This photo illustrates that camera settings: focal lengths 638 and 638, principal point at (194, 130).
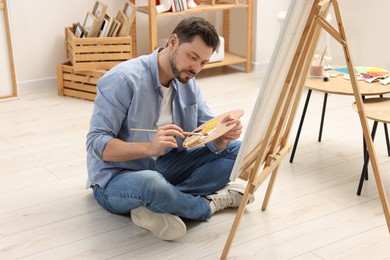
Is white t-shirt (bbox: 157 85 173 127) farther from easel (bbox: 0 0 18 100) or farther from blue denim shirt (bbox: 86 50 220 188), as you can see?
easel (bbox: 0 0 18 100)

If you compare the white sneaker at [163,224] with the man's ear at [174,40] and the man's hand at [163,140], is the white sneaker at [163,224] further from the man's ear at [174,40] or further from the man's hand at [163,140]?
the man's ear at [174,40]

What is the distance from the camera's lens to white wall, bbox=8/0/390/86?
14.1ft

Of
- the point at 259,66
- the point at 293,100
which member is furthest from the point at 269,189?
the point at 259,66

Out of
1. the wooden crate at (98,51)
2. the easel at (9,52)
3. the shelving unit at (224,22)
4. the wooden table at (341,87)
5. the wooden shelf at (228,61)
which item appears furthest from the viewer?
the wooden shelf at (228,61)

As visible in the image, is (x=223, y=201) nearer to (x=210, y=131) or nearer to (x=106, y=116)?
(x=210, y=131)

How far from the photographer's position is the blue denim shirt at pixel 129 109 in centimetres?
237

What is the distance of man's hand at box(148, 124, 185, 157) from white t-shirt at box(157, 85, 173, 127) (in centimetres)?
29

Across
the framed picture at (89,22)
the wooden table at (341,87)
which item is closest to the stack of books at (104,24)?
the framed picture at (89,22)

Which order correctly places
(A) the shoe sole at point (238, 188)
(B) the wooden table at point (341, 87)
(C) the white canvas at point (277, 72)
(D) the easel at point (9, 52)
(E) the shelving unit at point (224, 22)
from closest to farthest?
(C) the white canvas at point (277, 72)
(A) the shoe sole at point (238, 188)
(B) the wooden table at point (341, 87)
(D) the easel at point (9, 52)
(E) the shelving unit at point (224, 22)

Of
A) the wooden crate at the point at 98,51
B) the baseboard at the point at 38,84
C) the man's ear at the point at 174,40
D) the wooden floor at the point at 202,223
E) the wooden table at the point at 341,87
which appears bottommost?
the wooden floor at the point at 202,223

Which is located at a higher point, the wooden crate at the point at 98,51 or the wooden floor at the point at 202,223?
the wooden crate at the point at 98,51

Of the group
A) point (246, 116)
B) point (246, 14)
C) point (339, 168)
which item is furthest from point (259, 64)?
point (339, 168)

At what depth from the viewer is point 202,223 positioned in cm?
253

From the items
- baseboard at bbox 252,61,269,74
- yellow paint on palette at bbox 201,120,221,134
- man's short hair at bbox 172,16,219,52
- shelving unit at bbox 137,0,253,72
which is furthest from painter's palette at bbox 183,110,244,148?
baseboard at bbox 252,61,269,74
